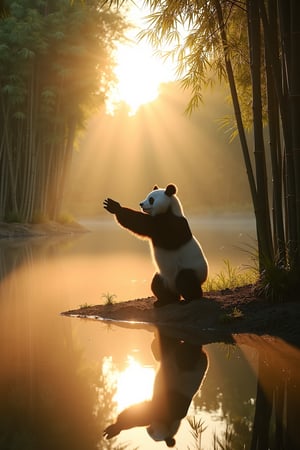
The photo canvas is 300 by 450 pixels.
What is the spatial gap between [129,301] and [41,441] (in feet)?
10.3

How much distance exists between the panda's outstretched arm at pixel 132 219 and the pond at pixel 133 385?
767 mm

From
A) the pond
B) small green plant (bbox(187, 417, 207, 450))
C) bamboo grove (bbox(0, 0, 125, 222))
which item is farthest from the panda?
bamboo grove (bbox(0, 0, 125, 222))

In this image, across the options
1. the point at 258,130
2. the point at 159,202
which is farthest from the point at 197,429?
the point at 258,130

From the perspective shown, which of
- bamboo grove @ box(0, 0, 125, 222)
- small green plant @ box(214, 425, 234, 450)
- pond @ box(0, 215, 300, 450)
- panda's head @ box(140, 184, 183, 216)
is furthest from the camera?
bamboo grove @ box(0, 0, 125, 222)

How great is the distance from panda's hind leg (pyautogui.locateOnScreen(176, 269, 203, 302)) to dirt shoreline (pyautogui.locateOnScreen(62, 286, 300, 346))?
7cm

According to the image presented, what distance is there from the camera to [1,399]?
287 centimetres

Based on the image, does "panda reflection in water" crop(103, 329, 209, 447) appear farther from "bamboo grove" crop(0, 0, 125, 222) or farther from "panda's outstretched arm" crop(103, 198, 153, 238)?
"bamboo grove" crop(0, 0, 125, 222)

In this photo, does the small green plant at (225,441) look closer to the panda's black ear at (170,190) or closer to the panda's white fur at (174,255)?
the panda's white fur at (174,255)

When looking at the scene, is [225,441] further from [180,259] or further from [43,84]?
[43,84]

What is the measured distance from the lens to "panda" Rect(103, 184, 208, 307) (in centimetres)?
464

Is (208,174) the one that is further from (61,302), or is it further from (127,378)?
(127,378)

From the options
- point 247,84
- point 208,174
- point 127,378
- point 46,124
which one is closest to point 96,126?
point 208,174

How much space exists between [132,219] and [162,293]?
0.77 metres

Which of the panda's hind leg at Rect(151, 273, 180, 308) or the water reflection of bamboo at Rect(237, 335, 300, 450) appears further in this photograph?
the panda's hind leg at Rect(151, 273, 180, 308)
